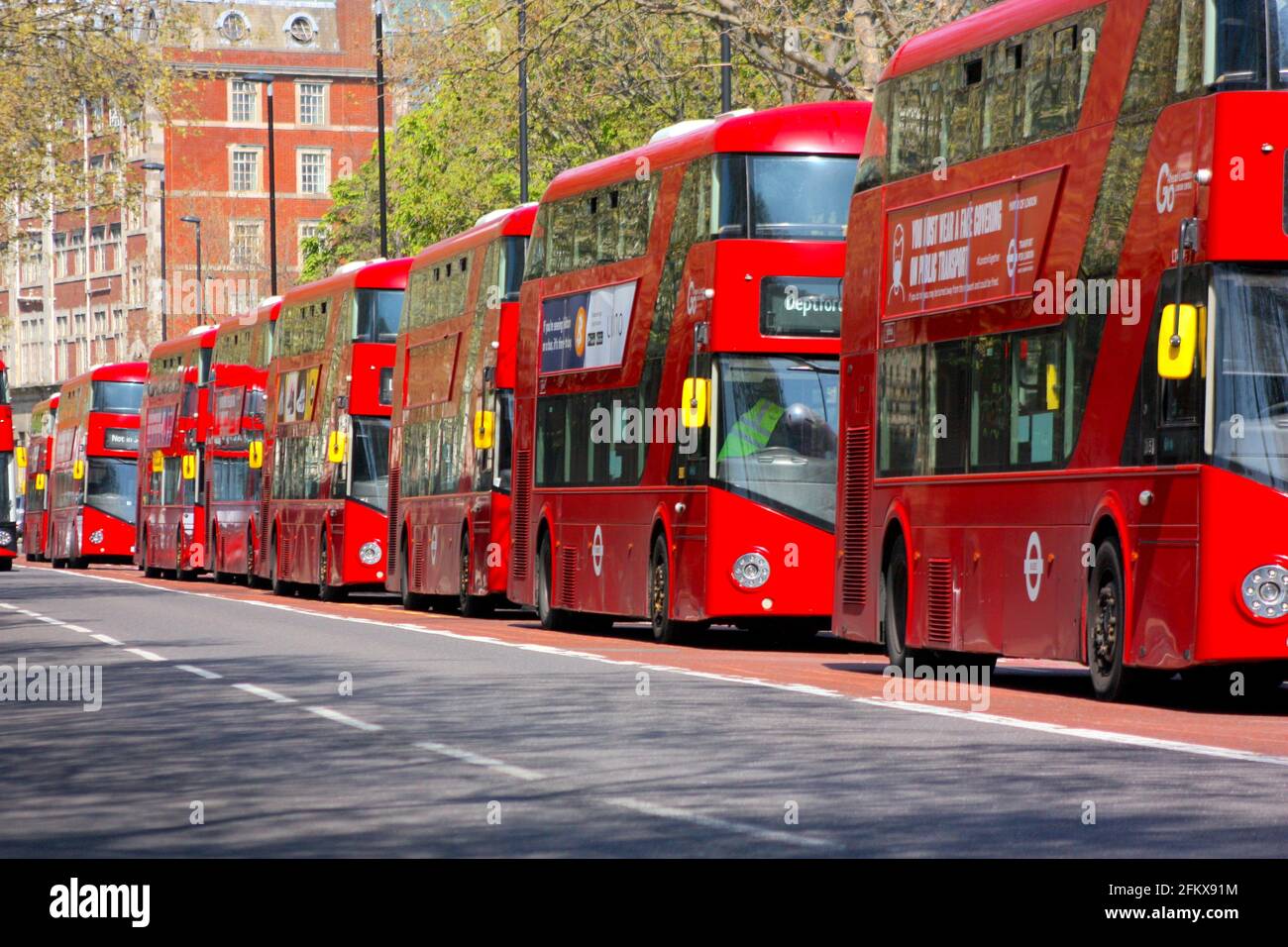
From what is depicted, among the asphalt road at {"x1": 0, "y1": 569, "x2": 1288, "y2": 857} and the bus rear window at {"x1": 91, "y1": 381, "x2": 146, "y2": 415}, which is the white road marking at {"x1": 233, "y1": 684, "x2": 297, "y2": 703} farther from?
the bus rear window at {"x1": 91, "y1": 381, "x2": 146, "y2": 415}

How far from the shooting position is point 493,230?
119ft

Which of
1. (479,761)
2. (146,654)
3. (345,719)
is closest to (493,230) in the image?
(146,654)

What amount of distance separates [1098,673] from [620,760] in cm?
529

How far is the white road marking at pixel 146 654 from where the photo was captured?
24.8 metres

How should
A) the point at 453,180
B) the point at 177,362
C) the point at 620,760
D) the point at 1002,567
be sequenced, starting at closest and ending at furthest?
the point at 620,760
the point at 1002,567
the point at 177,362
the point at 453,180

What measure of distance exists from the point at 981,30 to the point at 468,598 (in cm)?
1825

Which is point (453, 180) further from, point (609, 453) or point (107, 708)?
point (107, 708)

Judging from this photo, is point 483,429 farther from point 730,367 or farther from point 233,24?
point 233,24

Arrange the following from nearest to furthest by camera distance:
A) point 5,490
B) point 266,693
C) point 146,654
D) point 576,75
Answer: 1. point 266,693
2. point 146,654
3. point 576,75
4. point 5,490

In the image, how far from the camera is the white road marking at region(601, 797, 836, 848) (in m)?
10.5

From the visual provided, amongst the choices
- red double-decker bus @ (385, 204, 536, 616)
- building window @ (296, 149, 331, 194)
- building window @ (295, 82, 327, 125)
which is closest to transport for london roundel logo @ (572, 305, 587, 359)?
red double-decker bus @ (385, 204, 536, 616)

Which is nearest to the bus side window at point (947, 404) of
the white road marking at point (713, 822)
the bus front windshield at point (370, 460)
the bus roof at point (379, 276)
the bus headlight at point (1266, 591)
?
the bus headlight at point (1266, 591)

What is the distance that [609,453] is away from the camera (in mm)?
30016
